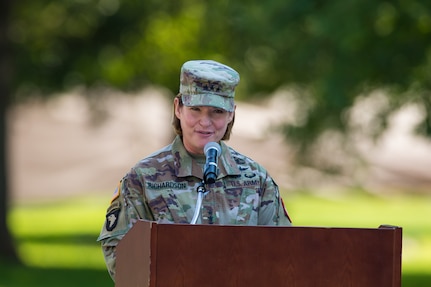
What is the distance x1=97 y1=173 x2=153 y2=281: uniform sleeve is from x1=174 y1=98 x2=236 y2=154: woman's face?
285 millimetres

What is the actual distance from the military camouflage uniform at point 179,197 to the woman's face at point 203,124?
0.10 m

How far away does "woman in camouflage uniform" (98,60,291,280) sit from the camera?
4824 mm

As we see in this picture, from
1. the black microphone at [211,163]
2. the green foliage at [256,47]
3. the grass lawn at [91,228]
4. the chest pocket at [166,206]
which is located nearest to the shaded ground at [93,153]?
the grass lawn at [91,228]

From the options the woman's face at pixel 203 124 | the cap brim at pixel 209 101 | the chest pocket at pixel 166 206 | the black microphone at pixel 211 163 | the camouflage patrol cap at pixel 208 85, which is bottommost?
the chest pocket at pixel 166 206

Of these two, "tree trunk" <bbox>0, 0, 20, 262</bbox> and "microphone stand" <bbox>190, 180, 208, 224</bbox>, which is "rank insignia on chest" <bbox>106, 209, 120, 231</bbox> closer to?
"microphone stand" <bbox>190, 180, 208, 224</bbox>

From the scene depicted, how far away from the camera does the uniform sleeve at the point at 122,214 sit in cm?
480

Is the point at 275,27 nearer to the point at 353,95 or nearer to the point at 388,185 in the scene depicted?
the point at 353,95

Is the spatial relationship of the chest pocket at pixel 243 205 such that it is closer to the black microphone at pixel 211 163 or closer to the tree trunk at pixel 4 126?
the black microphone at pixel 211 163

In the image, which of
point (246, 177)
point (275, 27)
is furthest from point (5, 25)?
point (246, 177)

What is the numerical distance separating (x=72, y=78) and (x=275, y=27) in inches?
289

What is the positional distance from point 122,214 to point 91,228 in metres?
25.7

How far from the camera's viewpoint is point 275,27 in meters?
15.2

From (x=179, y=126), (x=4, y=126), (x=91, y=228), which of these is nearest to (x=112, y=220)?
(x=179, y=126)

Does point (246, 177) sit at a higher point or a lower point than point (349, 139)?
lower
